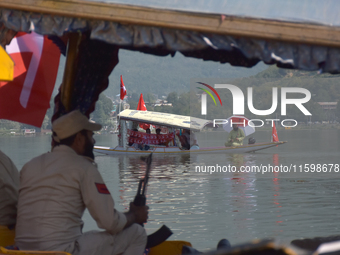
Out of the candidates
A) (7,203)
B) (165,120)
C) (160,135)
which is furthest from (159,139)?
(7,203)

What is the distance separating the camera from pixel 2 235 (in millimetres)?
3580

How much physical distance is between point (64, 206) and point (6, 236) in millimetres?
744

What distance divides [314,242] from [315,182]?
10540mm

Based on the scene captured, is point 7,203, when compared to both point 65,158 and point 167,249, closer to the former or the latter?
point 65,158

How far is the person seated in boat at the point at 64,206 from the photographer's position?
3.14 meters

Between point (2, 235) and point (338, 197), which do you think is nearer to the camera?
point (2, 235)

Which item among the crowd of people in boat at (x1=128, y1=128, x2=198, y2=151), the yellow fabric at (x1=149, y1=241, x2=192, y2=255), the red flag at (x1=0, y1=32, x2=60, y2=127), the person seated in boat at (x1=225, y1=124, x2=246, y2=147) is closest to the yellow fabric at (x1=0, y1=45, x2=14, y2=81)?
the yellow fabric at (x1=149, y1=241, x2=192, y2=255)

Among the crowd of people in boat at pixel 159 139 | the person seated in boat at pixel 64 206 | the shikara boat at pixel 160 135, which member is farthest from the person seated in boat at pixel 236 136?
the person seated in boat at pixel 64 206

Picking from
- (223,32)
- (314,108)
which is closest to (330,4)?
(223,32)

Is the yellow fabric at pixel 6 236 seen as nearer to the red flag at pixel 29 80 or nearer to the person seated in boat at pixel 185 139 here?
the red flag at pixel 29 80

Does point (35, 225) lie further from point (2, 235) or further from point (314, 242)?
point (314, 242)

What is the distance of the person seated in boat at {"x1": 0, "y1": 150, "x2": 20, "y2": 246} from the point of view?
141 inches

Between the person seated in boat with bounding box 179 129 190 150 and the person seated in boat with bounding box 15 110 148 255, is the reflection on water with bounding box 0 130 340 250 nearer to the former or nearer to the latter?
the person seated in boat with bounding box 15 110 148 255

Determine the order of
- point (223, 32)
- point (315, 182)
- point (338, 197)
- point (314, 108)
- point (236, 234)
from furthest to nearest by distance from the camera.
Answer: point (314, 108) < point (315, 182) < point (338, 197) < point (236, 234) < point (223, 32)
